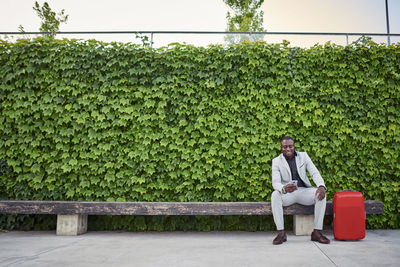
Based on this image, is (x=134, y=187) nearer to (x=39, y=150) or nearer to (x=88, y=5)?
(x=39, y=150)

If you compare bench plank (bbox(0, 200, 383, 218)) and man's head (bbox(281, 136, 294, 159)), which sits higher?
man's head (bbox(281, 136, 294, 159))

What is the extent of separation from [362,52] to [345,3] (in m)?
5.66

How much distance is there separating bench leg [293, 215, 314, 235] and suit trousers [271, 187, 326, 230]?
12.7 inches

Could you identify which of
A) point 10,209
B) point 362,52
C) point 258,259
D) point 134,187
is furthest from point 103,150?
point 362,52

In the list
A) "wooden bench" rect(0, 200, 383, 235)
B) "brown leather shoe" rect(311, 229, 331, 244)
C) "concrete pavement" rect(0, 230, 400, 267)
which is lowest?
"concrete pavement" rect(0, 230, 400, 267)

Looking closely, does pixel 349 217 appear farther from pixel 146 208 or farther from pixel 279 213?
pixel 146 208

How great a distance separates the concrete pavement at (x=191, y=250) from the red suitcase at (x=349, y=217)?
112 millimetres

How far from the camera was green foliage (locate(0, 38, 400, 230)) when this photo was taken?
4215 mm

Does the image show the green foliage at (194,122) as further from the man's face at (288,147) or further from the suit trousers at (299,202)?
the suit trousers at (299,202)

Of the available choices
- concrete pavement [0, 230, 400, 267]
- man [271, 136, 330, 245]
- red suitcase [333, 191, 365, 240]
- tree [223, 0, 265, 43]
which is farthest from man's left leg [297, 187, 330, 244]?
tree [223, 0, 265, 43]

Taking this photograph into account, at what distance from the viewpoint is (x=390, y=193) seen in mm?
4219

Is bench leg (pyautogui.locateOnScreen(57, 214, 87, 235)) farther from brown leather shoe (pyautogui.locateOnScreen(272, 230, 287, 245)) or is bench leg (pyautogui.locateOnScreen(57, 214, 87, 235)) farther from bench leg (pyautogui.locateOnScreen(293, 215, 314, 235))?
bench leg (pyautogui.locateOnScreen(293, 215, 314, 235))

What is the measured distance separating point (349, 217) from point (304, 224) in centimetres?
68

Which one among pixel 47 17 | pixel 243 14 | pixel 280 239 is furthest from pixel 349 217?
pixel 47 17
